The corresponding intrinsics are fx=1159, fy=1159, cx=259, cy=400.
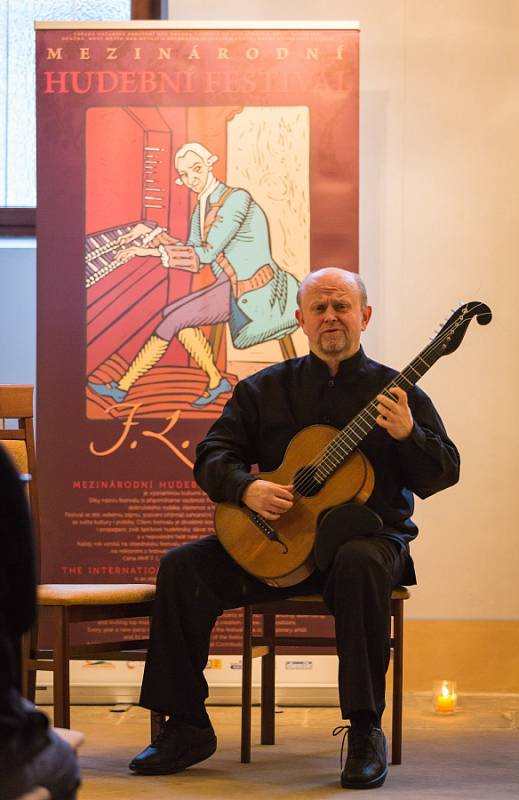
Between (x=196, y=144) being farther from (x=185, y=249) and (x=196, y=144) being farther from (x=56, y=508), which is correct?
(x=56, y=508)

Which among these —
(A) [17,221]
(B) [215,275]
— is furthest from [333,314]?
(A) [17,221]

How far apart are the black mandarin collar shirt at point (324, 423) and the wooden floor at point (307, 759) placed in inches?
23.6

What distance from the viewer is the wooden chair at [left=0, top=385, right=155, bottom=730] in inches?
110

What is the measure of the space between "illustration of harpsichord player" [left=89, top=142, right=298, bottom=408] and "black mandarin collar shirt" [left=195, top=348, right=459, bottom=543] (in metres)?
0.52

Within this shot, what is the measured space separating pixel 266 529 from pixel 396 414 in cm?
43

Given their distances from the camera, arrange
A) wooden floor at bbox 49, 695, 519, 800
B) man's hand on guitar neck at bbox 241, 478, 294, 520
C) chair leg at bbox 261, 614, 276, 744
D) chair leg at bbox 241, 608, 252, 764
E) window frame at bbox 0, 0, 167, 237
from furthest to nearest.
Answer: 1. window frame at bbox 0, 0, 167, 237
2. chair leg at bbox 261, 614, 276, 744
3. chair leg at bbox 241, 608, 252, 764
4. man's hand on guitar neck at bbox 241, 478, 294, 520
5. wooden floor at bbox 49, 695, 519, 800

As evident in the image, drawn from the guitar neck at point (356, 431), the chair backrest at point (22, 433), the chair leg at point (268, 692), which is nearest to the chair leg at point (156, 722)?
the chair leg at point (268, 692)

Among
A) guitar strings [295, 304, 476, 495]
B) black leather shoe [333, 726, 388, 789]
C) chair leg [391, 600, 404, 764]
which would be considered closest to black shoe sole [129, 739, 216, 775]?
black leather shoe [333, 726, 388, 789]

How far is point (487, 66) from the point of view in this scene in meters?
4.09

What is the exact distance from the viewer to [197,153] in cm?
378

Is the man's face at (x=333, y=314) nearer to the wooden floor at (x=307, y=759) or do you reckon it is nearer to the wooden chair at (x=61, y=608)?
the wooden chair at (x=61, y=608)

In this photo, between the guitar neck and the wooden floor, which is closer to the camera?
the wooden floor

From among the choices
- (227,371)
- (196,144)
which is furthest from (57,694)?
(196,144)

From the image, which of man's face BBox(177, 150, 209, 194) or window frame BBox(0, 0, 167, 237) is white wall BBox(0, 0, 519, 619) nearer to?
man's face BBox(177, 150, 209, 194)
